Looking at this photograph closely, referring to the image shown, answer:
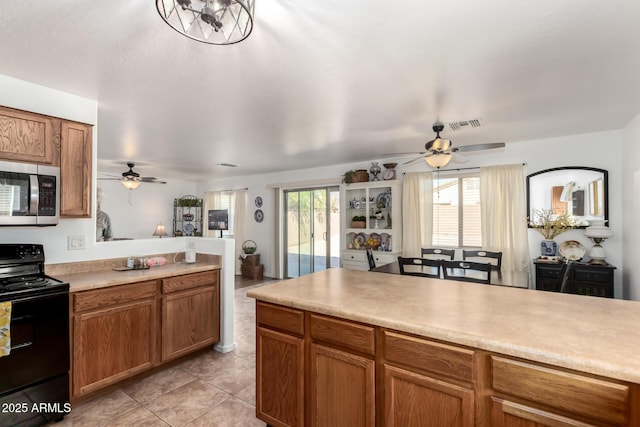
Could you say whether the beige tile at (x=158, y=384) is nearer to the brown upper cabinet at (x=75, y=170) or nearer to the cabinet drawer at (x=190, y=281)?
the cabinet drawer at (x=190, y=281)

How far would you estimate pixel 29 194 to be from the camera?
2.17m

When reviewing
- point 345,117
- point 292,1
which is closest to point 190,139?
point 345,117

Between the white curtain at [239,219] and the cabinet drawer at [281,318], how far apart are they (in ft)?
18.5

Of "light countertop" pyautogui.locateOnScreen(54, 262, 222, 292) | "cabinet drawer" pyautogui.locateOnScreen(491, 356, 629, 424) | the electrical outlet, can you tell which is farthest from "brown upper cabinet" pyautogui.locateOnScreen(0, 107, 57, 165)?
"cabinet drawer" pyautogui.locateOnScreen(491, 356, 629, 424)

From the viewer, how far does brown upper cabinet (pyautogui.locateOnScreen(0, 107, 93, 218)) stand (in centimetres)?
216

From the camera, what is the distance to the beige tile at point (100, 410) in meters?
2.09

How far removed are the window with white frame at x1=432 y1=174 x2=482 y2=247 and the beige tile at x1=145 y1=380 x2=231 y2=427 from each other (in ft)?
12.4

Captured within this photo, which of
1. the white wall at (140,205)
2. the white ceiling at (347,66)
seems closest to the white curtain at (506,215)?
the white ceiling at (347,66)

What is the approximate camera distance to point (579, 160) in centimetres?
387

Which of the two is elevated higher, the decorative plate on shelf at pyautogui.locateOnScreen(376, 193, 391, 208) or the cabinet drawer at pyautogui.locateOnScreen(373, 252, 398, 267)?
the decorative plate on shelf at pyautogui.locateOnScreen(376, 193, 391, 208)

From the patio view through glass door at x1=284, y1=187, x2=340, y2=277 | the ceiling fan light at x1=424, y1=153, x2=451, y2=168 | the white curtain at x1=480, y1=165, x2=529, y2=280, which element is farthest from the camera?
the patio view through glass door at x1=284, y1=187, x2=340, y2=277

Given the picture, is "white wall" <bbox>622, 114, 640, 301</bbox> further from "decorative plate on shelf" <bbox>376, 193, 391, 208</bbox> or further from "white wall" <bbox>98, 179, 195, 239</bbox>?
"white wall" <bbox>98, 179, 195, 239</bbox>

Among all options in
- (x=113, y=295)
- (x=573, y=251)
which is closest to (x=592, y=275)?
(x=573, y=251)

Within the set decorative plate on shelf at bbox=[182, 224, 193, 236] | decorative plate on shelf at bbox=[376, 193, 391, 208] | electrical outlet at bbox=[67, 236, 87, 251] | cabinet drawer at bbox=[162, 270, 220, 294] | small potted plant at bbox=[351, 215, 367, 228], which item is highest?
decorative plate on shelf at bbox=[376, 193, 391, 208]
